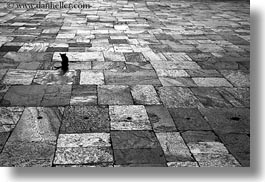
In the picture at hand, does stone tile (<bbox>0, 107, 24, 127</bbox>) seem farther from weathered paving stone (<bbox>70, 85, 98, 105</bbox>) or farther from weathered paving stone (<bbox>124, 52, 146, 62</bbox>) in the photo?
weathered paving stone (<bbox>124, 52, 146, 62</bbox>)

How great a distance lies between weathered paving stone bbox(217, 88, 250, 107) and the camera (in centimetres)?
435

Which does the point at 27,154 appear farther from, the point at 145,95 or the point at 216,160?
the point at 145,95

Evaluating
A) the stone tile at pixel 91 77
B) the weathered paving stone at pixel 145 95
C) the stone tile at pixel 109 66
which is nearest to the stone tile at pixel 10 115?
the stone tile at pixel 91 77

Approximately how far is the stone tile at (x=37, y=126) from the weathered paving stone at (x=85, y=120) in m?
0.11

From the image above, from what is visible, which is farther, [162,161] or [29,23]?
[29,23]

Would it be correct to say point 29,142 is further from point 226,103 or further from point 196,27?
point 196,27

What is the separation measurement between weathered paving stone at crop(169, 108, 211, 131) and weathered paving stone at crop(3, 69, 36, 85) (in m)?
2.32

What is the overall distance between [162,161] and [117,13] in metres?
8.64

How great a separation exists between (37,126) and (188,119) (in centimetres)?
178

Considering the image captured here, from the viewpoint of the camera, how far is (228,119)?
3.89m

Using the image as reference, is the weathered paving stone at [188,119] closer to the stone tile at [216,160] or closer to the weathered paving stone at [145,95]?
the weathered paving stone at [145,95]

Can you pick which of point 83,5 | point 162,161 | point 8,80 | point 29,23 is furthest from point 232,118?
point 83,5

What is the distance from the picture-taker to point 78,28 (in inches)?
338

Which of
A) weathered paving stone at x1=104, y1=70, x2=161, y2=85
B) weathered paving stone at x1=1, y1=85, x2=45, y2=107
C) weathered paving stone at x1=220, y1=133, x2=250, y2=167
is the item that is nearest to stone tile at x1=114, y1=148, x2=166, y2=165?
weathered paving stone at x1=220, y1=133, x2=250, y2=167
